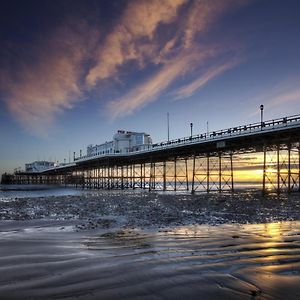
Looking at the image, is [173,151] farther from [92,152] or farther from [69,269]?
[92,152]

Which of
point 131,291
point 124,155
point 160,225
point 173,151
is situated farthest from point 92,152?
point 131,291

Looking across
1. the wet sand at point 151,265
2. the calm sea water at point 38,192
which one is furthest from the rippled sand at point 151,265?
the calm sea water at point 38,192

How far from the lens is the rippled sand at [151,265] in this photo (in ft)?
14.5

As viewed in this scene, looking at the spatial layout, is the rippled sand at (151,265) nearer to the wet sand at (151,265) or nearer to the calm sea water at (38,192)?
the wet sand at (151,265)

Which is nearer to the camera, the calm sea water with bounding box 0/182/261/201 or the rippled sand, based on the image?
the rippled sand

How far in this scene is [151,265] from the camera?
5.73 meters

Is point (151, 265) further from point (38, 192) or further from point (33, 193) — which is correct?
point (38, 192)

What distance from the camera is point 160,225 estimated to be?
11477mm

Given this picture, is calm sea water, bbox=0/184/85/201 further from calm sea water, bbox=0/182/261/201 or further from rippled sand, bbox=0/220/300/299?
rippled sand, bbox=0/220/300/299

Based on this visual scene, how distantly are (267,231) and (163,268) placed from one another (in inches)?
218

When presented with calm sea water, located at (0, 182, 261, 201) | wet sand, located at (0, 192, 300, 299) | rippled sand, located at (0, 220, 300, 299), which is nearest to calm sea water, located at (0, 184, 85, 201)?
calm sea water, located at (0, 182, 261, 201)

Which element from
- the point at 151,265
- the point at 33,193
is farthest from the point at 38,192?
the point at 151,265

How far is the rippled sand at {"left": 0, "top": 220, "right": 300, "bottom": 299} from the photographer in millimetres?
4422

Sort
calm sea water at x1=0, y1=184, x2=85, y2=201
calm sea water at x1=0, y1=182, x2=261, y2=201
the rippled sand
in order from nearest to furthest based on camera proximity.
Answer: the rippled sand
calm sea water at x1=0, y1=184, x2=85, y2=201
calm sea water at x1=0, y1=182, x2=261, y2=201
